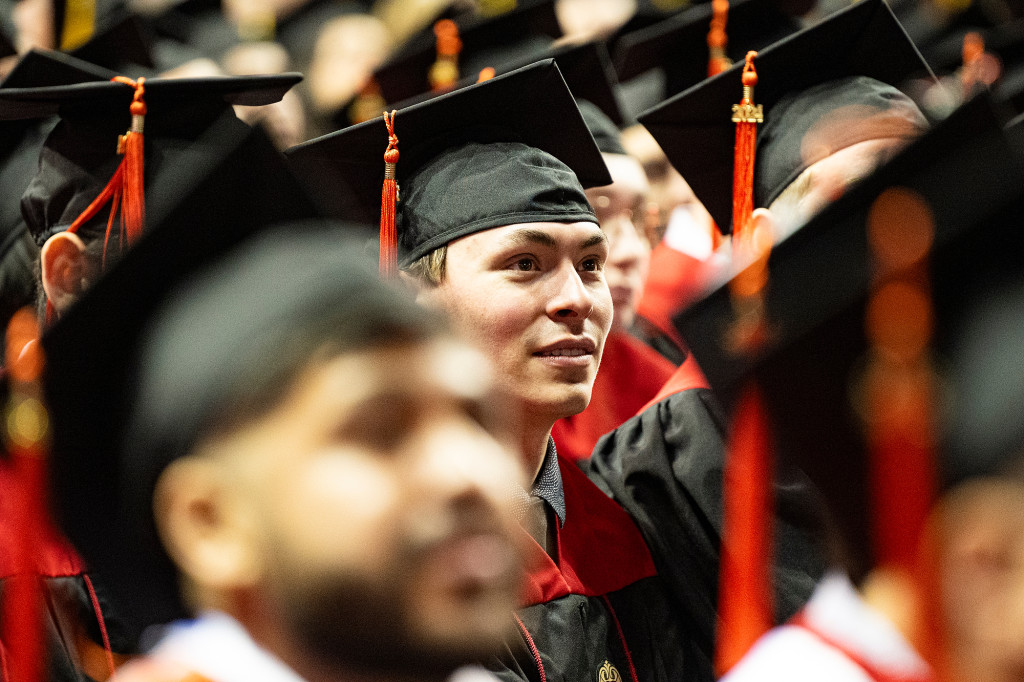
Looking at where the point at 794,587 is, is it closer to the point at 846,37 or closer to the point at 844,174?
the point at 844,174

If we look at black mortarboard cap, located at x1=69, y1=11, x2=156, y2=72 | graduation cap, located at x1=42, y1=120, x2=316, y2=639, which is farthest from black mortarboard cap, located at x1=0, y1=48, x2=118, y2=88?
graduation cap, located at x1=42, y1=120, x2=316, y2=639

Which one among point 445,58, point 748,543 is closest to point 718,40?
point 445,58

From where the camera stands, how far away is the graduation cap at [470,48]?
3.46 meters

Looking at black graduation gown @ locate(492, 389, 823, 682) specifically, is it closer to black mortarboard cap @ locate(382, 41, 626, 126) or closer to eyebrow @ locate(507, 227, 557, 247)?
eyebrow @ locate(507, 227, 557, 247)

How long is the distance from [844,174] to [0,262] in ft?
6.19

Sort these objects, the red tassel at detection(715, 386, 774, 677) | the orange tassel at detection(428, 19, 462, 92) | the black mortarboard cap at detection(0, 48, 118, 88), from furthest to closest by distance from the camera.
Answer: the orange tassel at detection(428, 19, 462, 92) → the black mortarboard cap at detection(0, 48, 118, 88) → the red tassel at detection(715, 386, 774, 677)

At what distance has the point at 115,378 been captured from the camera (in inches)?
41.2

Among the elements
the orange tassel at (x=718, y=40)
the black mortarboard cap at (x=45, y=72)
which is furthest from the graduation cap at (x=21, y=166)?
the orange tassel at (x=718, y=40)

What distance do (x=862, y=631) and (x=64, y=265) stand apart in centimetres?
160

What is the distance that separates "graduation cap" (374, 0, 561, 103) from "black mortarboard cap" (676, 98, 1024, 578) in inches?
90.8

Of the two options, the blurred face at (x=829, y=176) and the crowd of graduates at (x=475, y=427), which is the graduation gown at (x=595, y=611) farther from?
the blurred face at (x=829, y=176)

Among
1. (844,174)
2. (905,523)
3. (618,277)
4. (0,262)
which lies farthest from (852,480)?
(0,262)

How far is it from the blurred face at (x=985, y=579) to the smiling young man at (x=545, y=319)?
82cm

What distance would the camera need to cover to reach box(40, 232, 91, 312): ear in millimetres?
2135
